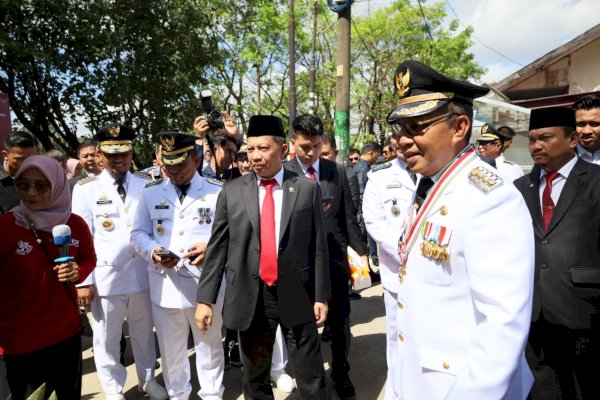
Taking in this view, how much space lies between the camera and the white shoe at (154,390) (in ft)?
11.5

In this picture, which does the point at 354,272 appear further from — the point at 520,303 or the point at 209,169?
the point at 520,303

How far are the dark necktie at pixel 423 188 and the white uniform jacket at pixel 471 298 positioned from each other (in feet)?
0.61

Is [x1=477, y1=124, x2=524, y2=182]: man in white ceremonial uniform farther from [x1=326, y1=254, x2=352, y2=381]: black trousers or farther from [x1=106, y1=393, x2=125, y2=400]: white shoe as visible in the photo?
[x1=106, y1=393, x2=125, y2=400]: white shoe

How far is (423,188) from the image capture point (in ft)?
6.04

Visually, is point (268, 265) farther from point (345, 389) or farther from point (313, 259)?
point (345, 389)

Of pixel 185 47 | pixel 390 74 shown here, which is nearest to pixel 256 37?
pixel 390 74

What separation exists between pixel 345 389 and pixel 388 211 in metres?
1.49

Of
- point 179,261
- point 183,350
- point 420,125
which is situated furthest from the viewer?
point 183,350

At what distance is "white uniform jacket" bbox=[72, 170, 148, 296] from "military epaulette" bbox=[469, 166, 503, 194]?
9.36 ft

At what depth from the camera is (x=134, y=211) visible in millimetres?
3520

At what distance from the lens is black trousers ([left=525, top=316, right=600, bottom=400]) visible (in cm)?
258

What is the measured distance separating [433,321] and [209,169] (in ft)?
11.9

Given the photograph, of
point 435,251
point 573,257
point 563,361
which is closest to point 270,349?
point 435,251

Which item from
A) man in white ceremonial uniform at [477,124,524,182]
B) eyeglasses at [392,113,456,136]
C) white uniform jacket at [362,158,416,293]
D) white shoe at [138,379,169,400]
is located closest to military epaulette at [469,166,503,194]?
eyeglasses at [392,113,456,136]
